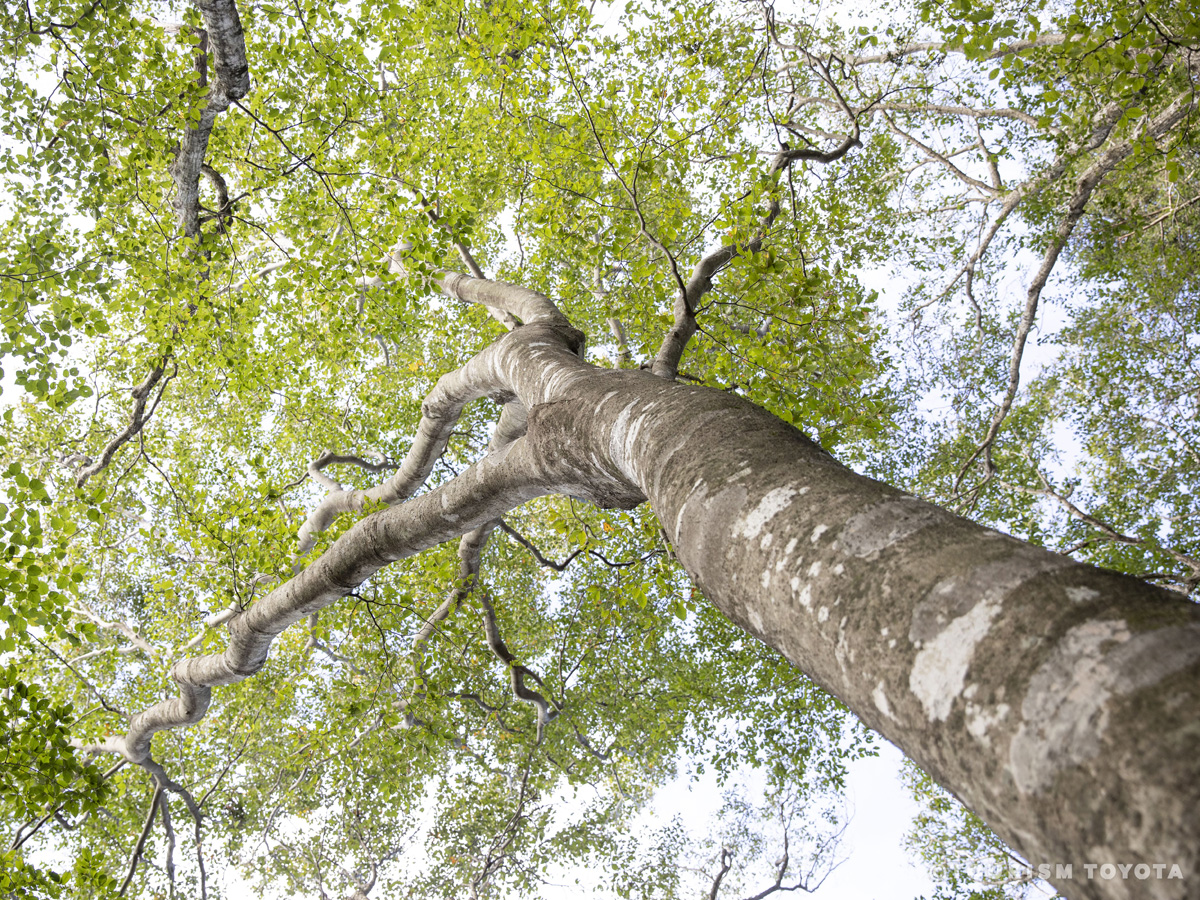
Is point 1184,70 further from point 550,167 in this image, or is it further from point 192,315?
point 192,315

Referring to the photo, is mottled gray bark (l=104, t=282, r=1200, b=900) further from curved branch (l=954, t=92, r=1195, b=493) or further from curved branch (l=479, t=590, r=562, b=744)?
curved branch (l=954, t=92, r=1195, b=493)

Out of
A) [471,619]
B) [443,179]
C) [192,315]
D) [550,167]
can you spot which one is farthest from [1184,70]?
[192,315]

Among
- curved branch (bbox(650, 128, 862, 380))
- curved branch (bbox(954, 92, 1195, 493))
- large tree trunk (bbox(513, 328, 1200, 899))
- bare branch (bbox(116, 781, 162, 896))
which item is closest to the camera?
large tree trunk (bbox(513, 328, 1200, 899))

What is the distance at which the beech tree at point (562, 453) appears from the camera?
3.86 ft

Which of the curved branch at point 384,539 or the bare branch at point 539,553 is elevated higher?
the bare branch at point 539,553

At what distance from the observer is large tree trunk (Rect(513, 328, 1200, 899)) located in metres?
0.79

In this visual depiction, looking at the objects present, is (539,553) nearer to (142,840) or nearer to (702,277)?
(702,277)

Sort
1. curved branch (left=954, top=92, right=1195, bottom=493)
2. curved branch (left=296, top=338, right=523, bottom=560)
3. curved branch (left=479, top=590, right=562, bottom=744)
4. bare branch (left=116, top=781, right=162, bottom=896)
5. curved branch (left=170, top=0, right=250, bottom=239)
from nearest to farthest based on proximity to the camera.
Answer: curved branch (left=170, top=0, right=250, bottom=239), curved branch (left=296, top=338, right=523, bottom=560), bare branch (left=116, top=781, right=162, bottom=896), curved branch (left=479, top=590, right=562, bottom=744), curved branch (left=954, top=92, right=1195, bottom=493)

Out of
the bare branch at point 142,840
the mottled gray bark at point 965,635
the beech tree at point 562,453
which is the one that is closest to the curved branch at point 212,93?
the beech tree at point 562,453

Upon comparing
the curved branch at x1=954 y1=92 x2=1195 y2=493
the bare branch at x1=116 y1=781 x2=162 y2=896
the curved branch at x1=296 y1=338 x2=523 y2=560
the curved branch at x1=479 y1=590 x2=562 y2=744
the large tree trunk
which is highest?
the curved branch at x1=954 y1=92 x2=1195 y2=493

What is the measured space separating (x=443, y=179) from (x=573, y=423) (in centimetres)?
722

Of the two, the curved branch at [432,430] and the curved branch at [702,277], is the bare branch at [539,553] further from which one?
the curved branch at [702,277]

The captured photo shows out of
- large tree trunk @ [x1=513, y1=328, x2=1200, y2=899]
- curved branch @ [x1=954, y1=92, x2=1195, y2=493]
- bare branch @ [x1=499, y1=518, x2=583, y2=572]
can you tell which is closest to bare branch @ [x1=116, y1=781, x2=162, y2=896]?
bare branch @ [x1=499, y1=518, x2=583, y2=572]

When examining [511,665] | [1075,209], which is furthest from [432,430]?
[1075,209]
